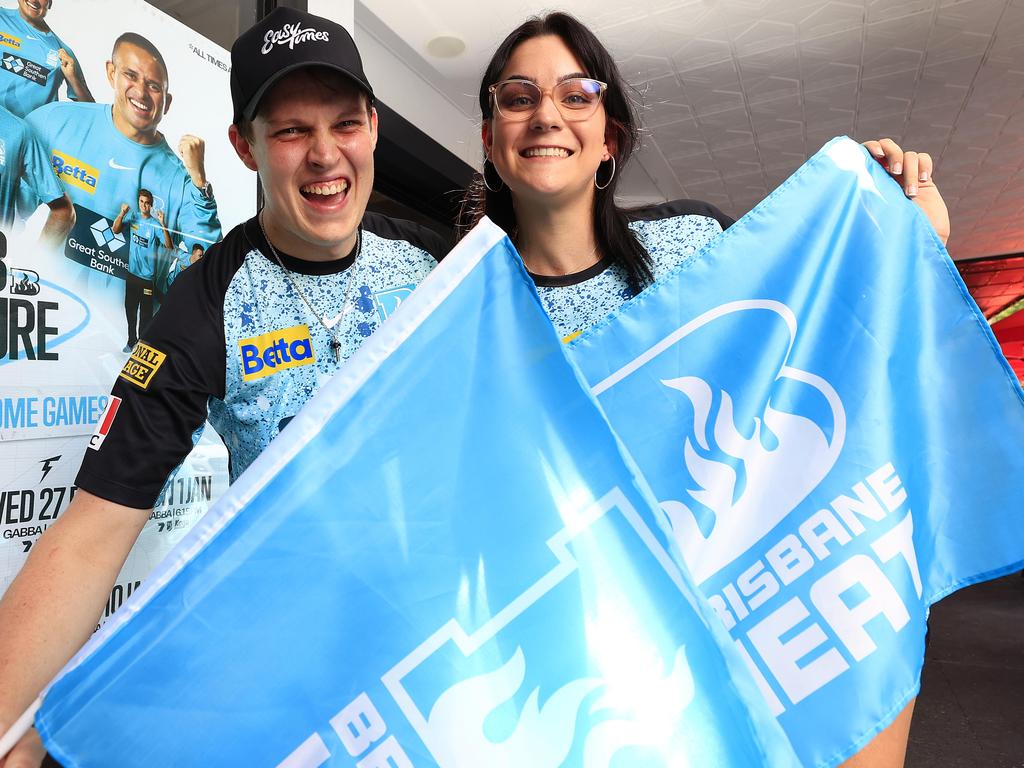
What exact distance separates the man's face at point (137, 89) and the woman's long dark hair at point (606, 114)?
987mm

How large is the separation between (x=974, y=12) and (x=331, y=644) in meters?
4.78

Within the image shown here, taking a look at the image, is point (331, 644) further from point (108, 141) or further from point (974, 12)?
point (974, 12)

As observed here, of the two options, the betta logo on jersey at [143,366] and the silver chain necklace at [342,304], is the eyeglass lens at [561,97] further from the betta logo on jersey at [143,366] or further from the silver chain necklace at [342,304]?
the betta logo on jersey at [143,366]

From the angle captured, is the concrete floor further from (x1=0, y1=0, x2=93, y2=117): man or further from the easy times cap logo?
(x1=0, y1=0, x2=93, y2=117): man

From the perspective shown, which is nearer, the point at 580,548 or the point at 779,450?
the point at 580,548

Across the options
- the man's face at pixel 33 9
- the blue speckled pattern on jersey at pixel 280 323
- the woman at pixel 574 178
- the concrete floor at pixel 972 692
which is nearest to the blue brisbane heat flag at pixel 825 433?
the woman at pixel 574 178

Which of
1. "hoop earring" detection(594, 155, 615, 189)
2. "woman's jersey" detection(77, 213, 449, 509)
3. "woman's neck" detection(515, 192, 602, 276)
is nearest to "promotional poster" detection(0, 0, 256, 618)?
"woman's jersey" detection(77, 213, 449, 509)

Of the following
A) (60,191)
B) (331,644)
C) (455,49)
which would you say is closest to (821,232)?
(331,644)

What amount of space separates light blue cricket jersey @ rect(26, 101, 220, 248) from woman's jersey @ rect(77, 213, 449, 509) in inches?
28.2

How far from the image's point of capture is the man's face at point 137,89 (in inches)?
69.1

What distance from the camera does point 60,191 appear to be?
1627mm

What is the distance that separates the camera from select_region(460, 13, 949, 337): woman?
46.6 inches

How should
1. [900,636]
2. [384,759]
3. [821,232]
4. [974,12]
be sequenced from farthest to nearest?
[974,12]
[821,232]
[900,636]
[384,759]

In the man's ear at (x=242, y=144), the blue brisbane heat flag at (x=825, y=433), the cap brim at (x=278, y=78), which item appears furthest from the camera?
the man's ear at (x=242, y=144)
